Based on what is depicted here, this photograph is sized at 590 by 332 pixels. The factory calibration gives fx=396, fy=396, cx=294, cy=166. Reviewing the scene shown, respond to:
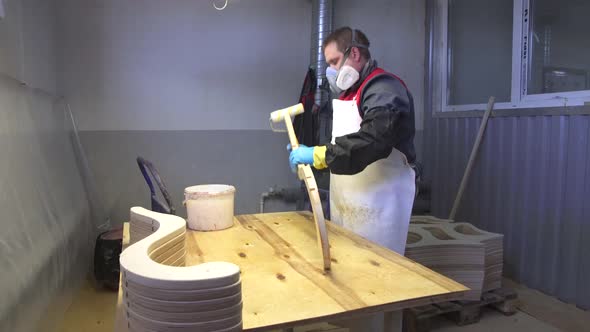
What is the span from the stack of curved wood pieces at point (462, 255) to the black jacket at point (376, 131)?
917 mm

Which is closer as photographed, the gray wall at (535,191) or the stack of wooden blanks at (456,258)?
the stack of wooden blanks at (456,258)

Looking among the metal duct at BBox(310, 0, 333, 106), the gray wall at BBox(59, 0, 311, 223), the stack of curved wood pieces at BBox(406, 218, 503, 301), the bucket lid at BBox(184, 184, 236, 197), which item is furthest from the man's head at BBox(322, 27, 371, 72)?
the gray wall at BBox(59, 0, 311, 223)

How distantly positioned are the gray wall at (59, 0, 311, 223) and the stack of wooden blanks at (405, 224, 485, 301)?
1.58 m

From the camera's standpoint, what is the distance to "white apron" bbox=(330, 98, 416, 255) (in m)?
1.61

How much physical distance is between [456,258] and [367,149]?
1.18 m

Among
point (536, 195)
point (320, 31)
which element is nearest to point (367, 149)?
point (536, 195)

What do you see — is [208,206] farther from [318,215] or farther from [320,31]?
[320,31]

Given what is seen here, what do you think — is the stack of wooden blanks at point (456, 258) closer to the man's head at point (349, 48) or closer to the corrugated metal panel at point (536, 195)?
the corrugated metal panel at point (536, 195)

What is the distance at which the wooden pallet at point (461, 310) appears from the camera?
217 cm

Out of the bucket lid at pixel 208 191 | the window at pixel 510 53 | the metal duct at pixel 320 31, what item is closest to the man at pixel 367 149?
→ the bucket lid at pixel 208 191

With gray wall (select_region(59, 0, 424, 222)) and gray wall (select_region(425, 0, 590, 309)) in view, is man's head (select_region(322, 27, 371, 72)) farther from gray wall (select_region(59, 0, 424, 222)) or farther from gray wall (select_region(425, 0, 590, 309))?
gray wall (select_region(59, 0, 424, 222))

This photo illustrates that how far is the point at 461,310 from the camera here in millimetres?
2273

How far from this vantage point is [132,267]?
2.44 feet

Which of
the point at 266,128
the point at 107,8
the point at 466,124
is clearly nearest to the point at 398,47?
the point at 466,124
